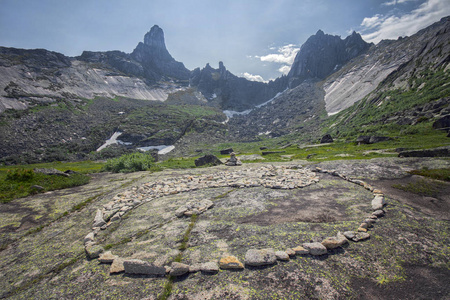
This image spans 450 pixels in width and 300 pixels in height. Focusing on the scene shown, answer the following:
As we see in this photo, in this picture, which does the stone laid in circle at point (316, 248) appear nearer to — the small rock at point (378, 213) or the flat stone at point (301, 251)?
the flat stone at point (301, 251)

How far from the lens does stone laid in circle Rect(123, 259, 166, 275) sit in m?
5.26

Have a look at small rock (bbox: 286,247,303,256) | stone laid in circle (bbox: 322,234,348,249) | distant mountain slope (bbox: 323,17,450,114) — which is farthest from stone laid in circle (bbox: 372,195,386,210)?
distant mountain slope (bbox: 323,17,450,114)

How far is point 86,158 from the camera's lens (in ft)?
294

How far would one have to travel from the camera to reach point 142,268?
17.5 ft

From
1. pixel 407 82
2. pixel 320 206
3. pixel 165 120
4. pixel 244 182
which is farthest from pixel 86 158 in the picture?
pixel 407 82

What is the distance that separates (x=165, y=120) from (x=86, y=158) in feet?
299

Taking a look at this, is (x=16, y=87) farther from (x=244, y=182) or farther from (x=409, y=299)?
(x=409, y=299)

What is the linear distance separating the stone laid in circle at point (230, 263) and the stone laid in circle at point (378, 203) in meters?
6.95

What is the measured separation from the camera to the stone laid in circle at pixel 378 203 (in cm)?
809

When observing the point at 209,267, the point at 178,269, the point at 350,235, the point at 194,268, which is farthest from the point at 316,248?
the point at 178,269

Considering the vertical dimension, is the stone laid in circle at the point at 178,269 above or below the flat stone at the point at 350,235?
above

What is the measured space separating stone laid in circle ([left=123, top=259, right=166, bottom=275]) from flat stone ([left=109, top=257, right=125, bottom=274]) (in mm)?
213

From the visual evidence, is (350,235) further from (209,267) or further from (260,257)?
(209,267)

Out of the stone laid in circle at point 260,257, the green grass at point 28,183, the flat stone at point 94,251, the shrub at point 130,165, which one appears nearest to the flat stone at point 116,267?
the flat stone at point 94,251
